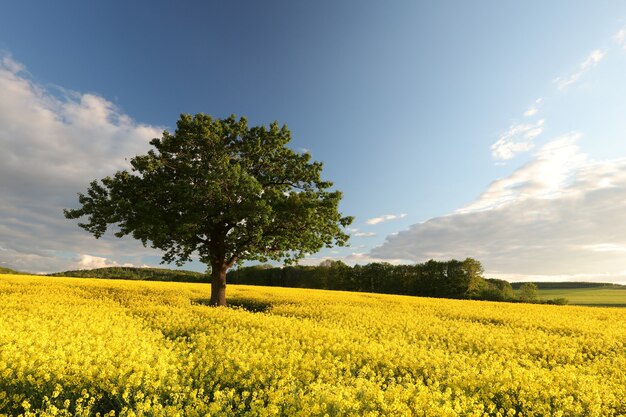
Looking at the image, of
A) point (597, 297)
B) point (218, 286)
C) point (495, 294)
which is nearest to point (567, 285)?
point (597, 297)

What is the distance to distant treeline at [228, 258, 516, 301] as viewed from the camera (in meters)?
72.6

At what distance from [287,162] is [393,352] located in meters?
16.8

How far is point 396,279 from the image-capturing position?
81625mm

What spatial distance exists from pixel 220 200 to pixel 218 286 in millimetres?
6525

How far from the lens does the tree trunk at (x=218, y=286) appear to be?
997 inches

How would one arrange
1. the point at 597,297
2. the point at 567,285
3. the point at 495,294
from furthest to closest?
the point at 567,285
the point at 597,297
the point at 495,294

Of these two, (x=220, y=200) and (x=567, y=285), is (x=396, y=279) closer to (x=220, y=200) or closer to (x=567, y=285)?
(x=220, y=200)

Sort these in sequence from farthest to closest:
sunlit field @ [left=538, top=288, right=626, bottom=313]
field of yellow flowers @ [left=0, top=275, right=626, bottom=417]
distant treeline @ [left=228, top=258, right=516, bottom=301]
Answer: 1. sunlit field @ [left=538, top=288, right=626, bottom=313]
2. distant treeline @ [left=228, top=258, right=516, bottom=301]
3. field of yellow flowers @ [left=0, top=275, right=626, bottom=417]

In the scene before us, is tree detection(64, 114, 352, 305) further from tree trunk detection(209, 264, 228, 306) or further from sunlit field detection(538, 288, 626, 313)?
sunlit field detection(538, 288, 626, 313)

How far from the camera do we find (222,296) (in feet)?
84.1

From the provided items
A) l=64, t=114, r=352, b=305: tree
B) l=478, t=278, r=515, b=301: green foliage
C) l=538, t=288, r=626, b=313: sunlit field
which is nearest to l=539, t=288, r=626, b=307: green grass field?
l=538, t=288, r=626, b=313: sunlit field

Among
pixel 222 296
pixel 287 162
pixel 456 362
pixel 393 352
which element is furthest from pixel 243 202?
pixel 456 362

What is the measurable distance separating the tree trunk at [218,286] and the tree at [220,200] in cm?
7

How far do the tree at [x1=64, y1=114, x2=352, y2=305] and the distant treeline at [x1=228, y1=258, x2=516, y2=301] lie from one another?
54.8 metres
